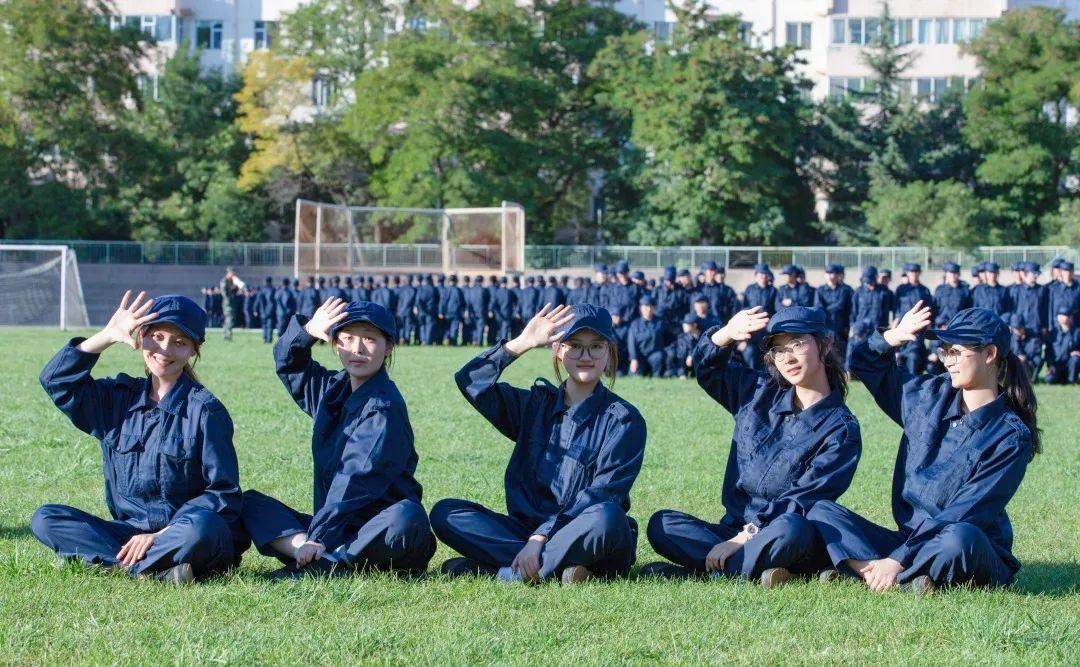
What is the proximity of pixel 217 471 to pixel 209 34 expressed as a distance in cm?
5694

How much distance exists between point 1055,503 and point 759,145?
37.8 metres

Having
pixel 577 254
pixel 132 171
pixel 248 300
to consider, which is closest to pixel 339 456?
pixel 248 300

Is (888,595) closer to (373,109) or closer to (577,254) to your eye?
(577,254)

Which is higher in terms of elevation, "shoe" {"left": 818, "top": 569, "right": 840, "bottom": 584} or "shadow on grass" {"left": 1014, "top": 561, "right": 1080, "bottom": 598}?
"shoe" {"left": 818, "top": 569, "right": 840, "bottom": 584}

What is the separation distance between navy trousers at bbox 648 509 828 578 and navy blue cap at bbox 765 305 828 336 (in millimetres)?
858

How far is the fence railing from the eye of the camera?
36812 mm

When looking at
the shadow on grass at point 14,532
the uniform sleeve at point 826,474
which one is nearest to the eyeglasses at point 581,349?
the uniform sleeve at point 826,474

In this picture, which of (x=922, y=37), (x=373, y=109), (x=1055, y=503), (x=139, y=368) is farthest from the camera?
(x=922, y=37)

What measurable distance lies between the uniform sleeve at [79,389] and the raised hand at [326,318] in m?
0.98

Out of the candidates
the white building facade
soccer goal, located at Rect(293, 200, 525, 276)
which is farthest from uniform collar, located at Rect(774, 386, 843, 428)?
the white building facade

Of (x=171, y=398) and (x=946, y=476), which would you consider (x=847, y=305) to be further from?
(x=171, y=398)

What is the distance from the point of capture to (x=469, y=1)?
172 feet

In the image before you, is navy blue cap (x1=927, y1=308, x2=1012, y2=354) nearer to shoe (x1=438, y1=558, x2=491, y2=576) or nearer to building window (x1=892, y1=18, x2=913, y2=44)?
shoe (x1=438, y1=558, x2=491, y2=576)

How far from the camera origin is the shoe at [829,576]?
6.49 metres
